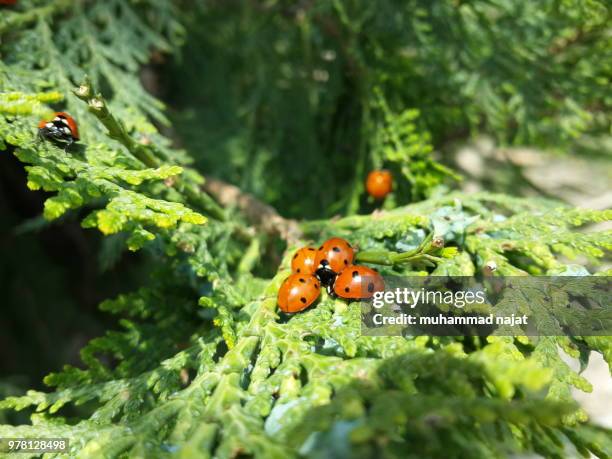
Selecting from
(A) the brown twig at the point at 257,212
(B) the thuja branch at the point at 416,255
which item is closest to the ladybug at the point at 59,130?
(A) the brown twig at the point at 257,212

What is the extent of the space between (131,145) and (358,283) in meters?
0.95

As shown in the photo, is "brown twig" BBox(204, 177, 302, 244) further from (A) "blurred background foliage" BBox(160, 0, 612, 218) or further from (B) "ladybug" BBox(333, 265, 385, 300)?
(B) "ladybug" BBox(333, 265, 385, 300)

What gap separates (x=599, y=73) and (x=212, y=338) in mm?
2792

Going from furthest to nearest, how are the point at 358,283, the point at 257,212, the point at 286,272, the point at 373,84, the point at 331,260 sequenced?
the point at 373,84
the point at 257,212
the point at 286,272
the point at 331,260
the point at 358,283

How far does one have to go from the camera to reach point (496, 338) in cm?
141

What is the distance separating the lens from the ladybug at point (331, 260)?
1580 mm

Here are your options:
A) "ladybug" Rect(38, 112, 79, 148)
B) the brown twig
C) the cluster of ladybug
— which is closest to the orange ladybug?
the cluster of ladybug

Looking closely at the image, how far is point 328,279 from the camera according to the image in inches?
63.1

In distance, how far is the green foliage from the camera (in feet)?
3.44

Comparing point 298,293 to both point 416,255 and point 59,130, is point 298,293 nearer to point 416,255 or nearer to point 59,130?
point 416,255

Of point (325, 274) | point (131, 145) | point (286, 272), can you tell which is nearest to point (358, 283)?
point (325, 274)

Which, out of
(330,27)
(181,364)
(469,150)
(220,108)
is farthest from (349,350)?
(469,150)

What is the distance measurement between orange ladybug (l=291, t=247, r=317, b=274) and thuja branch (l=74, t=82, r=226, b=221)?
0.57 metres

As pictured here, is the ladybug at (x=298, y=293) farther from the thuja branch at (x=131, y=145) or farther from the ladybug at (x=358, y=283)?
the thuja branch at (x=131, y=145)
